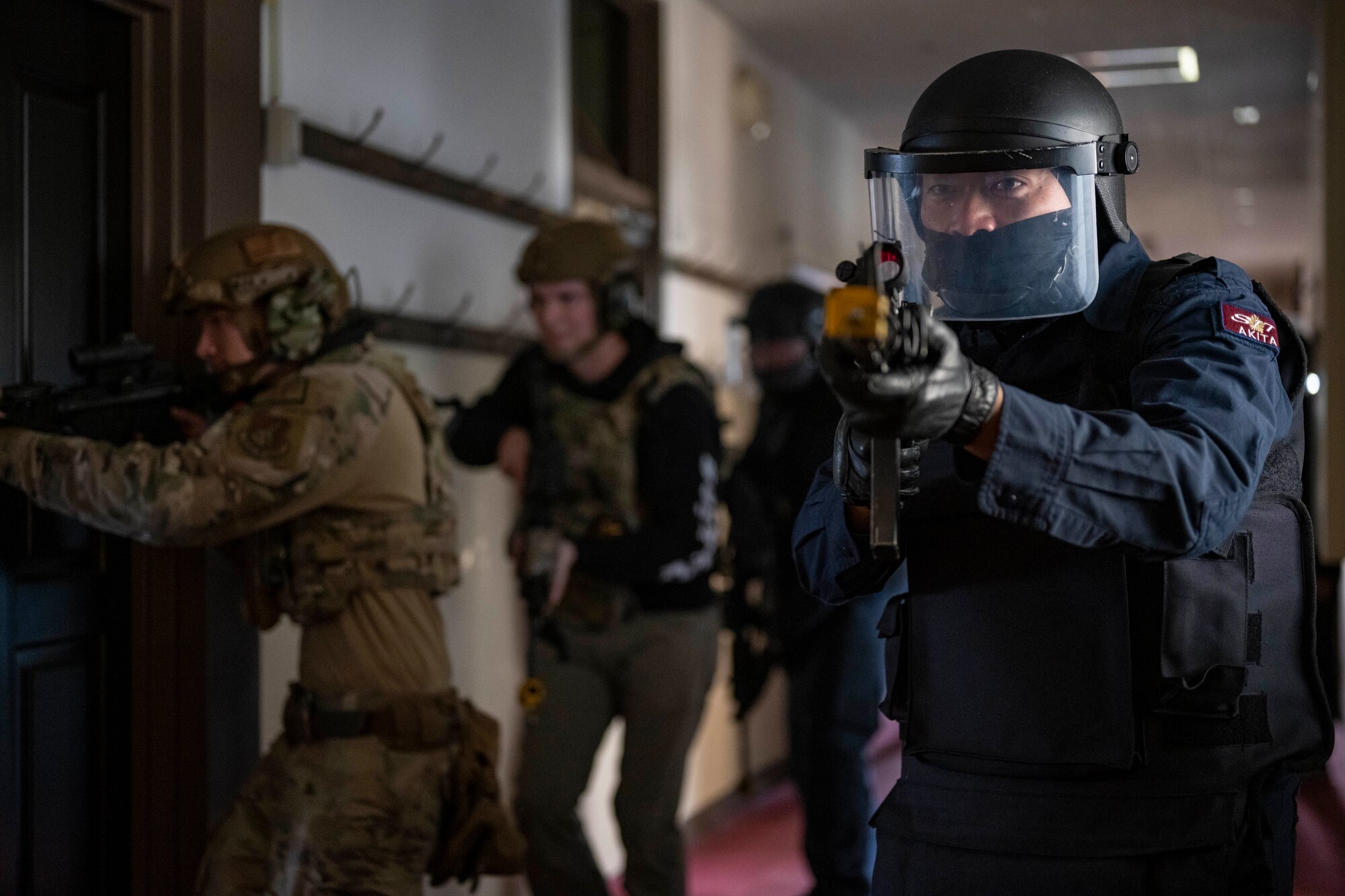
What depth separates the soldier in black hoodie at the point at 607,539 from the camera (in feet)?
8.86

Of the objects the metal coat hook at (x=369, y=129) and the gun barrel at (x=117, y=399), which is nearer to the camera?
the gun barrel at (x=117, y=399)

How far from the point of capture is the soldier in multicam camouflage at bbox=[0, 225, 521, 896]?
192 cm

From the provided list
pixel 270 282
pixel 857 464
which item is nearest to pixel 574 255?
pixel 270 282

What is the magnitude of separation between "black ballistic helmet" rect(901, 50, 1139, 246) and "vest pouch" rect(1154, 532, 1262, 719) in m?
0.37

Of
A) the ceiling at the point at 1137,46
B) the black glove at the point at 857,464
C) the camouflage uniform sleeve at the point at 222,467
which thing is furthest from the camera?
the ceiling at the point at 1137,46

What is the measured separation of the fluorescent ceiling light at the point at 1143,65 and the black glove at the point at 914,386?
4340 millimetres

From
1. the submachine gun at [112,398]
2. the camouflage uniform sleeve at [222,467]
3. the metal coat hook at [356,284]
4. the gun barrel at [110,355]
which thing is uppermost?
the metal coat hook at [356,284]

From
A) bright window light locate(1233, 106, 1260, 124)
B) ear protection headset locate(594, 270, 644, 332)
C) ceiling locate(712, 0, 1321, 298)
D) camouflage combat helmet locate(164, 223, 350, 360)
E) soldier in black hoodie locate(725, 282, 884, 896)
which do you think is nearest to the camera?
camouflage combat helmet locate(164, 223, 350, 360)

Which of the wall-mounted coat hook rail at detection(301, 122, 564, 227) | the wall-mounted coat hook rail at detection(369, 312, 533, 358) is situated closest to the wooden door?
the wall-mounted coat hook rail at detection(301, 122, 564, 227)

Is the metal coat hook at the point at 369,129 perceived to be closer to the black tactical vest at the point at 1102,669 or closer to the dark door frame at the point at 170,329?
the dark door frame at the point at 170,329

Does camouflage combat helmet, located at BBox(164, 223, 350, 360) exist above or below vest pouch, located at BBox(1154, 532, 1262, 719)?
above

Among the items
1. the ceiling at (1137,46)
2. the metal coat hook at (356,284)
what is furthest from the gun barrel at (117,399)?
the ceiling at (1137,46)

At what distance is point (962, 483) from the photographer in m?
1.39

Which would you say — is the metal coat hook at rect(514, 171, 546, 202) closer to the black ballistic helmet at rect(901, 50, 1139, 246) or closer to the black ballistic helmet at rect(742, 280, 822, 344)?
the black ballistic helmet at rect(742, 280, 822, 344)
